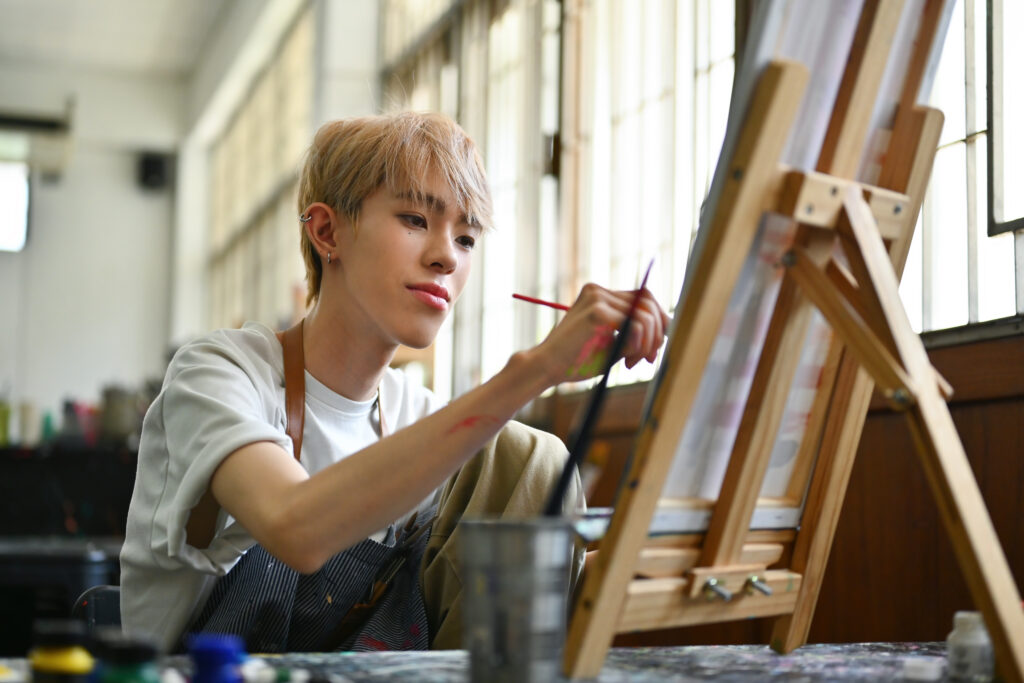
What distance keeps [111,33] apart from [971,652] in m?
8.37

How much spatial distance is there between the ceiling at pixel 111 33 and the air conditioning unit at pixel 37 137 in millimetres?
474

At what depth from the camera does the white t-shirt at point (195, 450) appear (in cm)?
125

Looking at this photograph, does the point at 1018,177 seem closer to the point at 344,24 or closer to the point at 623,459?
the point at 623,459

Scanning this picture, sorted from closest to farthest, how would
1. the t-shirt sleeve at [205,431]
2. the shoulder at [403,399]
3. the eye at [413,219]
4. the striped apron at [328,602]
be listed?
the t-shirt sleeve at [205,431], the striped apron at [328,602], the eye at [413,219], the shoulder at [403,399]

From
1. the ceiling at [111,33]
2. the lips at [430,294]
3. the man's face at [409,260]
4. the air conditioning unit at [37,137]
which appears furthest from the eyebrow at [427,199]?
the air conditioning unit at [37,137]

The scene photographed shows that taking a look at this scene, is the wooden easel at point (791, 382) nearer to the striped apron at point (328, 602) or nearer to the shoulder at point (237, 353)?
the striped apron at point (328, 602)

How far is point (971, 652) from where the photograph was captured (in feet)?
3.31

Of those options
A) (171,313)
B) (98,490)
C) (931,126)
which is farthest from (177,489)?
(171,313)

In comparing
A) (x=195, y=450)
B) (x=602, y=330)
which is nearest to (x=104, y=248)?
(x=195, y=450)

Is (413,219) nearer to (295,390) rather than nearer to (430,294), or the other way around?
(430,294)

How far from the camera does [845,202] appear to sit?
3.24ft

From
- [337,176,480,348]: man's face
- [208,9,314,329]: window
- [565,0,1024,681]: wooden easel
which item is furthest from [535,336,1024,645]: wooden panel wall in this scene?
[208,9,314,329]: window

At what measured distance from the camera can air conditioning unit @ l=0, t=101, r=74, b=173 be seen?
8.57 metres

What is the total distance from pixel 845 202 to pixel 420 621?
847 mm
